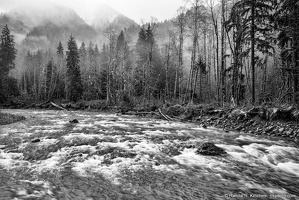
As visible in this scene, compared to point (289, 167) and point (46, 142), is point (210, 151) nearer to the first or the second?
point (289, 167)

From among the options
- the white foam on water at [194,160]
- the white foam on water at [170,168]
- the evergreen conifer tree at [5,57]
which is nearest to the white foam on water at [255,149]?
the white foam on water at [194,160]

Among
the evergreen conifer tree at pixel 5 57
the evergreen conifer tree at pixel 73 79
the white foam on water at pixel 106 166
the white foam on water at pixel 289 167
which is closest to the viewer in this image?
the white foam on water at pixel 106 166

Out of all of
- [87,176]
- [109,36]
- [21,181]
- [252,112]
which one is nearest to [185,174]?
[87,176]

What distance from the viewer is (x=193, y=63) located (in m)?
20.8

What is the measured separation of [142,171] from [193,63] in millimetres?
17645

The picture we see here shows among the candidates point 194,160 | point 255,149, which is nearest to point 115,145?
point 194,160

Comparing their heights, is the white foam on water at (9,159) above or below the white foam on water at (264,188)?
above

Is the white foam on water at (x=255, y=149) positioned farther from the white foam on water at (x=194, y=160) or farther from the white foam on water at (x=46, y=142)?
the white foam on water at (x=46, y=142)

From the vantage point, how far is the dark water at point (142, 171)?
379 centimetres

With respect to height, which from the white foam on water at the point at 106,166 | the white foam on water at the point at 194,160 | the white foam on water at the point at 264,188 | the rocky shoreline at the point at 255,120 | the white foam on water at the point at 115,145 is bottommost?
the white foam on water at the point at 264,188

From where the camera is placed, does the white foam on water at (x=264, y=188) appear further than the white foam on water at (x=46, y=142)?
No

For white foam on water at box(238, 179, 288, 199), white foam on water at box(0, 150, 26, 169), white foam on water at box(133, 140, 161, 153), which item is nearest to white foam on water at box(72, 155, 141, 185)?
white foam on water at box(133, 140, 161, 153)

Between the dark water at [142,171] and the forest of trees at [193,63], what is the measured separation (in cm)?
669

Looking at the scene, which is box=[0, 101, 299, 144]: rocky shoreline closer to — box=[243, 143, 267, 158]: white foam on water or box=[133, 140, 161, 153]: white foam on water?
box=[243, 143, 267, 158]: white foam on water
